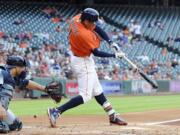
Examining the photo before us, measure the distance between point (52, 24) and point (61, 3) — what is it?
14.4 ft

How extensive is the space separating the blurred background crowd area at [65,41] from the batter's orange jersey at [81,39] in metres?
14.5

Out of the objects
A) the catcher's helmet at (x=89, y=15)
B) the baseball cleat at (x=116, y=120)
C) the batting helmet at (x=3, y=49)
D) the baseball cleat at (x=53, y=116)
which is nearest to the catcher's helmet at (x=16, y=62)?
the baseball cleat at (x=53, y=116)

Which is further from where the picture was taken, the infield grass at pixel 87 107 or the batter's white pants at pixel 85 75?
the infield grass at pixel 87 107

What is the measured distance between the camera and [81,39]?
9.03 metres

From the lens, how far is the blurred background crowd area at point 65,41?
25.8 metres

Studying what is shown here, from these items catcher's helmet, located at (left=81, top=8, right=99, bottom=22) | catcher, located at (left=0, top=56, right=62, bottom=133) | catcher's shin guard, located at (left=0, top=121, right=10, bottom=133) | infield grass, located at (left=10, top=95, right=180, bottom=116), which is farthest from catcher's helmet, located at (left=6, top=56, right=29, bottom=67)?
infield grass, located at (left=10, top=95, right=180, bottom=116)

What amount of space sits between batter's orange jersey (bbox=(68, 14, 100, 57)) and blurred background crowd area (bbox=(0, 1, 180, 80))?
47.7 ft

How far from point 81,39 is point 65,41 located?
2097 cm

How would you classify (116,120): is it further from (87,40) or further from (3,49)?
(3,49)

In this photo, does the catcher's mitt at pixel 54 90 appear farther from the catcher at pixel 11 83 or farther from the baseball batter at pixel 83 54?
the baseball batter at pixel 83 54

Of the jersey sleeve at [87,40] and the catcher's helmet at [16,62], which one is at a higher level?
the jersey sleeve at [87,40]

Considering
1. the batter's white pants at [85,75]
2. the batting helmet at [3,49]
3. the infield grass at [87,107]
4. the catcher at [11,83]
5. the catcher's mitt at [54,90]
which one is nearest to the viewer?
the catcher at [11,83]

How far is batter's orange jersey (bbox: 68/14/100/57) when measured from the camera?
355 inches

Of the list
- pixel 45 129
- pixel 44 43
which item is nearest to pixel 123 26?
pixel 44 43
